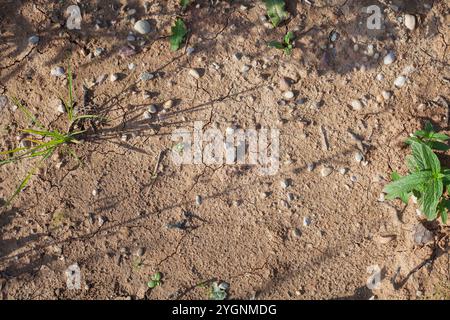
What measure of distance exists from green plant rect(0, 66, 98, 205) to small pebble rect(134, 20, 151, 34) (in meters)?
0.58

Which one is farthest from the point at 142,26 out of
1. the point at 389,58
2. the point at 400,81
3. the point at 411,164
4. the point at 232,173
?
the point at 411,164

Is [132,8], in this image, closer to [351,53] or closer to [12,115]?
[12,115]

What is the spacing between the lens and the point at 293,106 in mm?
3119

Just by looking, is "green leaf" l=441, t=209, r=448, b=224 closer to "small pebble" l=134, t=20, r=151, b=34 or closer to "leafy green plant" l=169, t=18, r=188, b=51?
"leafy green plant" l=169, t=18, r=188, b=51

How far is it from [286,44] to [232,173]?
39.2 inches

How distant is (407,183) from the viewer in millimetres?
2859

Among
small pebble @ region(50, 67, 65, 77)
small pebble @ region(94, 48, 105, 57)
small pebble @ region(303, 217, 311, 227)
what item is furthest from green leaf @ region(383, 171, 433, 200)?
small pebble @ region(50, 67, 65, 77)

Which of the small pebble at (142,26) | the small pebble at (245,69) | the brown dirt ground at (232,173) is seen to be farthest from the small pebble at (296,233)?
the small pebble at (142,26)

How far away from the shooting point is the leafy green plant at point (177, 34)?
123 inches

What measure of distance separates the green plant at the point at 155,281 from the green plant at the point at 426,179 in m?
1.68

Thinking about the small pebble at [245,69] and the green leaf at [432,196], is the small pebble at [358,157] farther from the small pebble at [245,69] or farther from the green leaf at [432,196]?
the small pebble at [245,69]

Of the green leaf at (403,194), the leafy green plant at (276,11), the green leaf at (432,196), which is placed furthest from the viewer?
the leafy green plant at (276,11)

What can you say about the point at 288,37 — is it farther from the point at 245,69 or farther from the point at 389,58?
the point at 389,58

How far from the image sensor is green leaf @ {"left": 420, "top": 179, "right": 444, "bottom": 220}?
2818mm
